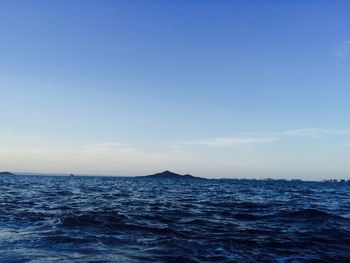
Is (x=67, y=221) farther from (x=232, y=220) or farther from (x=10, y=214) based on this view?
(x=232, y=220)

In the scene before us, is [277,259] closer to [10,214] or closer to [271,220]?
[271,220]

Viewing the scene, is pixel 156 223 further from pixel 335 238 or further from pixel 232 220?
pixel 335 238

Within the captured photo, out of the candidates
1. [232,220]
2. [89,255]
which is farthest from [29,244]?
[232,220]

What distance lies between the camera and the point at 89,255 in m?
11.6

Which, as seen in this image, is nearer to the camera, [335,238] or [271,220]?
[335,238]

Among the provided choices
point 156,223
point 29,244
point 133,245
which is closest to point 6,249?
point 29,244

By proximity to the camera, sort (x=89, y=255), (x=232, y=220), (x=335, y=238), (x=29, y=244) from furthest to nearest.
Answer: (x=232, y=220), (x=335, y=238), (x=29, y=244), (x=89, y=255)

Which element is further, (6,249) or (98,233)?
(98,233)

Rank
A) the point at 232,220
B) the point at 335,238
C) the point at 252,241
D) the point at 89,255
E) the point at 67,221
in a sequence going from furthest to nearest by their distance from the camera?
the point at 232,220 < the point at 67,221 < the point at 335,238 < the point at 252,241 < the point at 89,255

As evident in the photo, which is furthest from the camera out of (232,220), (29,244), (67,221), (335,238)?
(232,220)

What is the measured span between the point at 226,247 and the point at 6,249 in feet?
24.4

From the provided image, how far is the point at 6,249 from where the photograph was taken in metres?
12.1

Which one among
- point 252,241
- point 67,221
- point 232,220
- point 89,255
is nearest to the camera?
point 89,255

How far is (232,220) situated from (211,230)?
4.15 metres
